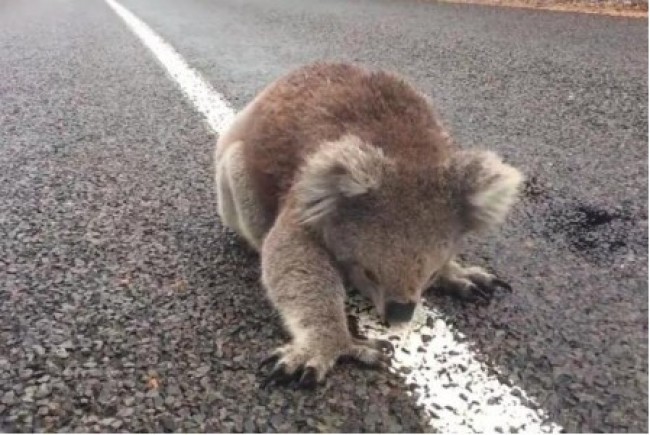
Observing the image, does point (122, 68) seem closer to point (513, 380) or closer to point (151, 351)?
point (151, 351)

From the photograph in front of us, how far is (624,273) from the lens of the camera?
9.54 feet

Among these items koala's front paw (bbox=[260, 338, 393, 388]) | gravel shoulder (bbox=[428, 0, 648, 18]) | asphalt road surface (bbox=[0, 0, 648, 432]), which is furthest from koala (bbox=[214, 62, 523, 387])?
gravel shoulder (bbox=[428, 0, 648, 18])

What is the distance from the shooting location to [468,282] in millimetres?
2836

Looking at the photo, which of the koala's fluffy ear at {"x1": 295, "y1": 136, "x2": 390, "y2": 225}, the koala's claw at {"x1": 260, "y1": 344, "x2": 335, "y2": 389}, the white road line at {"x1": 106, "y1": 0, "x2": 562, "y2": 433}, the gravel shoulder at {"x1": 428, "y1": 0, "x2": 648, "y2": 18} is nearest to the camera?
the white road line at {"x1": 106, "y1": 0, "x2": 562, "y2": 433}

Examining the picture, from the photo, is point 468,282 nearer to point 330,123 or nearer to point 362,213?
point 362,213

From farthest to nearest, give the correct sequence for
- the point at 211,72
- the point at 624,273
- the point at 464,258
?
1. the point at 211,72
2. the point at 464,258
3. the point at 624,273

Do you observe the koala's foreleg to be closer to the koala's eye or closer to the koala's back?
the koala's eye

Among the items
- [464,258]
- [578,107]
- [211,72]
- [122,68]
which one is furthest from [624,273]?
[122,68]

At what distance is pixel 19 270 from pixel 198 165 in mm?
1464

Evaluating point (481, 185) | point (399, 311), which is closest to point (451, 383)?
point (399, 311)

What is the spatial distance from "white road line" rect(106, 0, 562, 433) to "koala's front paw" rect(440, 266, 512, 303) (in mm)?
137

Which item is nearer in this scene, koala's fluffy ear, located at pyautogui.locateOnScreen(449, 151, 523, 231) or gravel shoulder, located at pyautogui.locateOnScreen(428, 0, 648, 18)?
koala's fluffy ear, located at pyautogui.locateOnScreen(449, 151, 523, 231)

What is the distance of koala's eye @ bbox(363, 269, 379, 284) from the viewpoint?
101 inches

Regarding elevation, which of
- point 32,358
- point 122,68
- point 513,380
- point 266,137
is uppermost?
point 266,137
